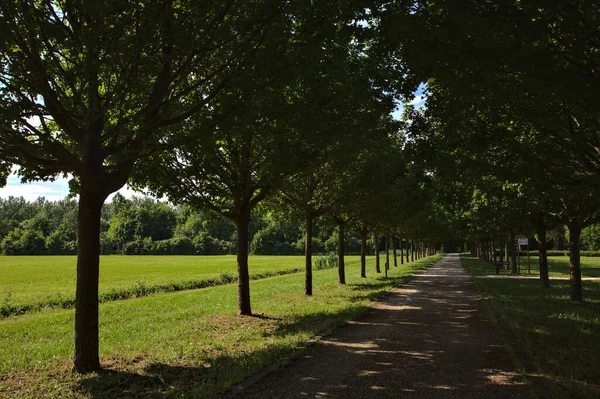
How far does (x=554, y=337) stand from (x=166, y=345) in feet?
27.0

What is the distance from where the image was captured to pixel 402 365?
6.97 meters

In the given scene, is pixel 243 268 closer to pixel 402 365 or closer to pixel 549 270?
pixel 402 365

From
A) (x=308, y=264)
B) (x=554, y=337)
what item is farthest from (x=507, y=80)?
(x=308, y=264)

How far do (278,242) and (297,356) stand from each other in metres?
109

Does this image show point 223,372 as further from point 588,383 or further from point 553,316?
point 553,316

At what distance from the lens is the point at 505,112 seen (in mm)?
6922

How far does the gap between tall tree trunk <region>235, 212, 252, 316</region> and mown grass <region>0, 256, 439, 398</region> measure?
1.33ft

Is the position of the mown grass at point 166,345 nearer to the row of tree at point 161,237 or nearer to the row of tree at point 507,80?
the row of tree at point 507,80

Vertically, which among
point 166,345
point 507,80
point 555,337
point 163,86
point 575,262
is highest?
point 163,86

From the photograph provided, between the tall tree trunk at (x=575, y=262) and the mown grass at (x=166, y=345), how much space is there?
714 cm

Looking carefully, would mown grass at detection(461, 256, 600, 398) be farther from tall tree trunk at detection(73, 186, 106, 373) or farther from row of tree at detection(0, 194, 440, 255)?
row of tree at detection(0, 194, 440, 255)

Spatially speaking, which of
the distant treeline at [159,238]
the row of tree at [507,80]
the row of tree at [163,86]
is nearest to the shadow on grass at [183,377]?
the row of tree at [163,86]

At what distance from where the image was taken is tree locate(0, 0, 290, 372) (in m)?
5.37

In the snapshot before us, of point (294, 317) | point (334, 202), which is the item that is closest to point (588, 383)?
point (294, 317)
